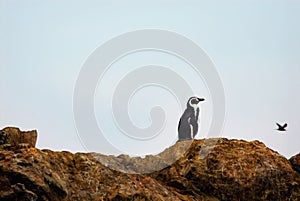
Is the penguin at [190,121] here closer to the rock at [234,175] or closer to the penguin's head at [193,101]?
the penguin's head at [193,101]

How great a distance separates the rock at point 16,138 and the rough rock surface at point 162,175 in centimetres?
23

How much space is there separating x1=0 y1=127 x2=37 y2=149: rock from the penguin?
12489 millimetres

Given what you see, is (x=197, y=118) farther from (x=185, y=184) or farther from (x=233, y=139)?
(x=185, y=184)

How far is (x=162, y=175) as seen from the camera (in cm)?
Answer: 1573

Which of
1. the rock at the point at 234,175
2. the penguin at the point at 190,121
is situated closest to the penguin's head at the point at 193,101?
the penguin at the point at 190,121

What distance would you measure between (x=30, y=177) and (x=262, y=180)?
8035mm

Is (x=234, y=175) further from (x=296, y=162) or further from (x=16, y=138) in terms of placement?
(x=16, y=138)

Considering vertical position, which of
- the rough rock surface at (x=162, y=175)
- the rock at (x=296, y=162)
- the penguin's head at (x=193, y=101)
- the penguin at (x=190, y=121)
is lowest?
the rough rock surface at (x=162, y=175)

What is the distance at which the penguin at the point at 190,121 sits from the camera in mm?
25406

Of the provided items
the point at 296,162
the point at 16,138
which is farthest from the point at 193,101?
the point at 16,138

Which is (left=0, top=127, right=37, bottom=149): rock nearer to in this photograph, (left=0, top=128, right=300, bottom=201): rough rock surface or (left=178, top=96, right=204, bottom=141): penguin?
(left=0, top=128, right=300, bottom=201): rough rock surface

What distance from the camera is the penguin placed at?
1000 inches

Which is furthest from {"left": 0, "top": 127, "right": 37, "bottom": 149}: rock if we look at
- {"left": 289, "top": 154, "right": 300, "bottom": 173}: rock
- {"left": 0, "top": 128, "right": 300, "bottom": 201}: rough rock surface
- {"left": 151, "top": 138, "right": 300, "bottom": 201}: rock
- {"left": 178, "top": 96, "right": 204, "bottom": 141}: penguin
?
{"left": 178, "top": 96, "right": 204, "bottom": 141}: penguin

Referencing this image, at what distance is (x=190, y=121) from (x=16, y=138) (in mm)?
13652
